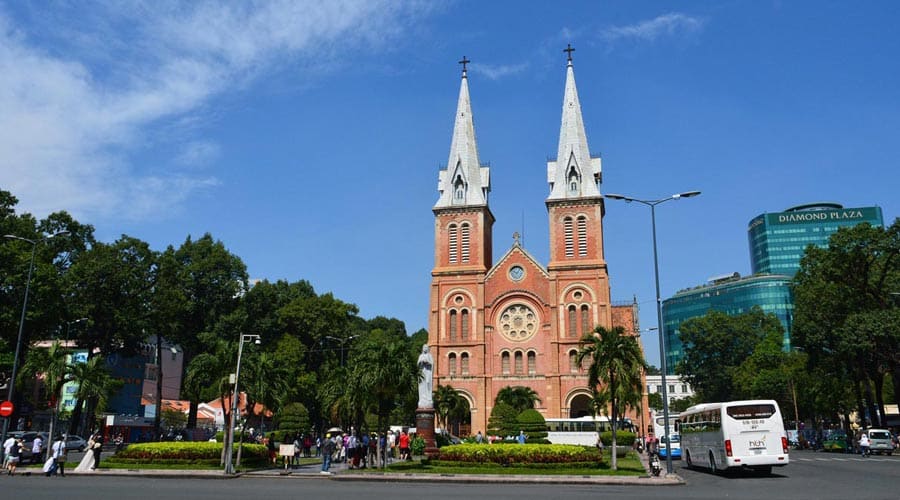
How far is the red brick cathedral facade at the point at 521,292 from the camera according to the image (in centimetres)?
6225

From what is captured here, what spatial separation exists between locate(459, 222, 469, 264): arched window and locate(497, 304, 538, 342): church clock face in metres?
6.48

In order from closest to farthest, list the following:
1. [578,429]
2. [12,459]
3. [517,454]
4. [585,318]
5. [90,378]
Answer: [12,459] < [517,454] < [90,378] < [578,429] < [585,318]

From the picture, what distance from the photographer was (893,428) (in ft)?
195

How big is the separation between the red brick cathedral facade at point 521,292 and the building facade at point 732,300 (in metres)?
72.3

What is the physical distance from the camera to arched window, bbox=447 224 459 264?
67637mm

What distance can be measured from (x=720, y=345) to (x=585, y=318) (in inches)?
1334

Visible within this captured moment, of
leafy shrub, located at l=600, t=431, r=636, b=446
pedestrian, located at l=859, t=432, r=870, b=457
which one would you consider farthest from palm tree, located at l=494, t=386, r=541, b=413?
pedestrian, located at l=859, t=432, r=870, b=457

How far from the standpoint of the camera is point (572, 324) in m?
63.4

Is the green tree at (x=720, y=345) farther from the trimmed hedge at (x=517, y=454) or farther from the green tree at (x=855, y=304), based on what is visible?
the trimmed hedge at (x=517, y=454)

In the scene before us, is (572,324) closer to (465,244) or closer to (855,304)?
(465,244)

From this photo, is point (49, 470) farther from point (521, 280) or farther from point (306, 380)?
point (521, 280)

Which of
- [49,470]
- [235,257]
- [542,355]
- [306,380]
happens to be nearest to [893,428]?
[542,355]

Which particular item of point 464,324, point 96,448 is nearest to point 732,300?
point 464,324

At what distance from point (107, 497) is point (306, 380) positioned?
43.2m
